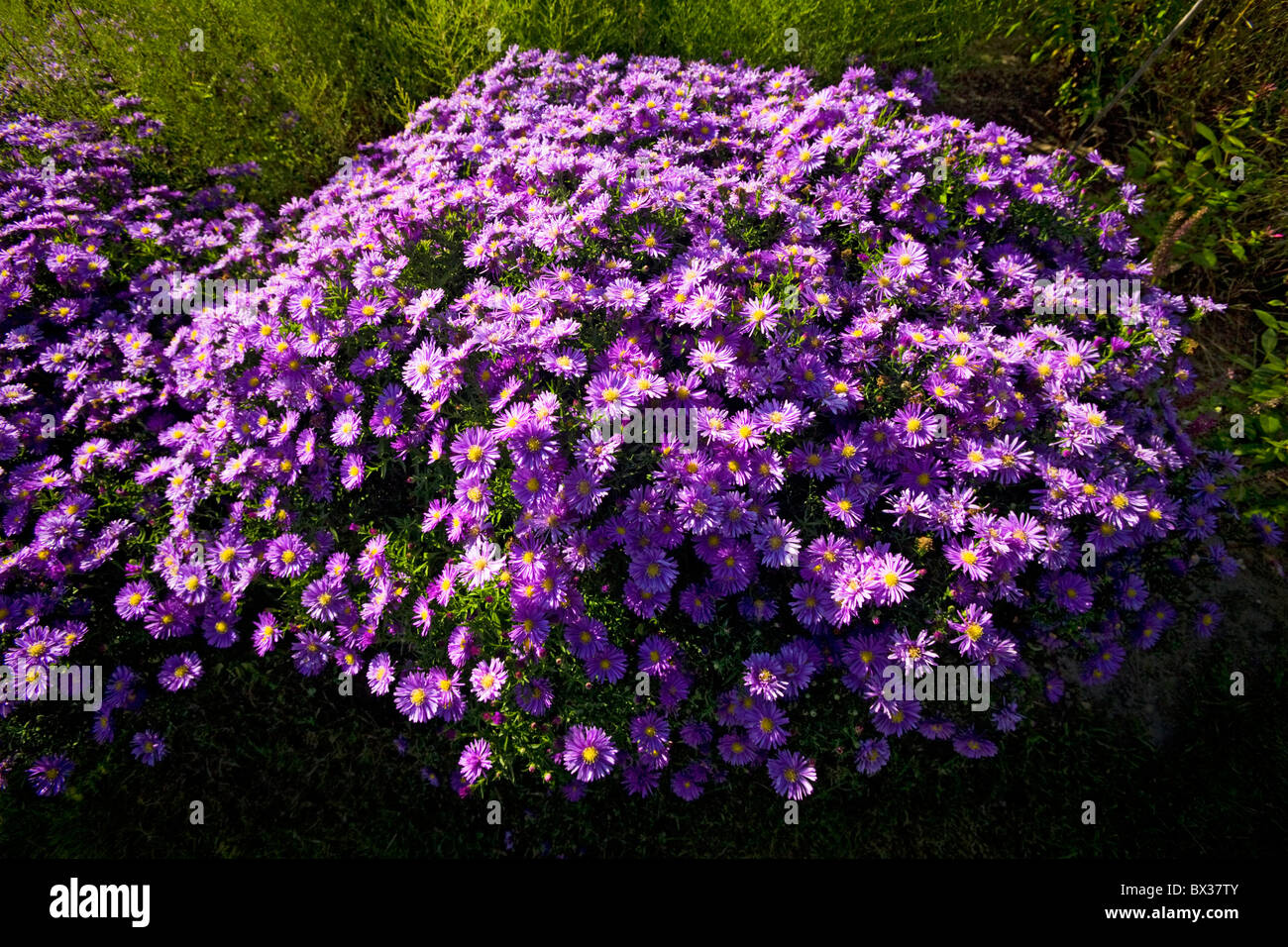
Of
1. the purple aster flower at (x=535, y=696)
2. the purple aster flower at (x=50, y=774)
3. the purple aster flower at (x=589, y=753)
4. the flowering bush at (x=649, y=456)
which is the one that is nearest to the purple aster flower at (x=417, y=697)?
the flowering bush at (x=649, y=456)

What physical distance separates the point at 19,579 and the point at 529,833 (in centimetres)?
271

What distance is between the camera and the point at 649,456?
7.55 ft

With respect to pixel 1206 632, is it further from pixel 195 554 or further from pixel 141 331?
pixel 141 331

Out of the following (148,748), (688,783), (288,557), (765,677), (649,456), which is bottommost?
(688,783)

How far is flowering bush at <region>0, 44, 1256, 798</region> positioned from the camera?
2273mm

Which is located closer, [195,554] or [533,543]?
[533,543]

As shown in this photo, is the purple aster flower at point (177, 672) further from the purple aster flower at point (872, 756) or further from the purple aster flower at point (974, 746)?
the purple aster flower at point (974, 746)

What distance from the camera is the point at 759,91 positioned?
3758 mm

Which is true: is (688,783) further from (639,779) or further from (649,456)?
(649,456)

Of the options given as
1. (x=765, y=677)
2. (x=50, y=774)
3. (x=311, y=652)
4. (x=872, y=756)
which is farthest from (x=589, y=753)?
(x=50, y=774)

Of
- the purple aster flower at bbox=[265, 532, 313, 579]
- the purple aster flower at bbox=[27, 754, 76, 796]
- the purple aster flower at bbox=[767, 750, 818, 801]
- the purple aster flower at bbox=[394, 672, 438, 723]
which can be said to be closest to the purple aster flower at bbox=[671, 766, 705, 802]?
the purple aster flower at bbox=[767, 750, 818, 801]

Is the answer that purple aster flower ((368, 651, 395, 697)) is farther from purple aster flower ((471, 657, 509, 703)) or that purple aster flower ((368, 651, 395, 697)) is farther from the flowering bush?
purple aster flower ((471, 657, 509, 703))

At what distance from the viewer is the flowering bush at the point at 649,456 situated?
2.27m
